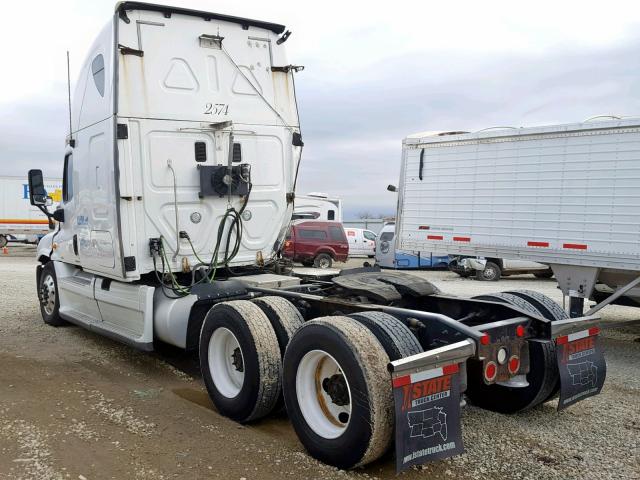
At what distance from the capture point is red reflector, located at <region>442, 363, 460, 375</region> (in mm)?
3533

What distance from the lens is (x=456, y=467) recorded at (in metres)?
3.87

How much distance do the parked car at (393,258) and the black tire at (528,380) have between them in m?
14.9

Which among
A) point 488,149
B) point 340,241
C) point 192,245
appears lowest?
point 340,241

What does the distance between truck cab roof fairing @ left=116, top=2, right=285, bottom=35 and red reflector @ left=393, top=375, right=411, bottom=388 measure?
4.61 metres

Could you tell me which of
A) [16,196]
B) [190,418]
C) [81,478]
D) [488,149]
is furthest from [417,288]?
[16,196]

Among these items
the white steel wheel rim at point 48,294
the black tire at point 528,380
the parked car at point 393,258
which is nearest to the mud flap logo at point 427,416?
the black tire at point 528,380

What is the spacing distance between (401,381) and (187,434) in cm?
194

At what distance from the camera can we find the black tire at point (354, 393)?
11.4ft

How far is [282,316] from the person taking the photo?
4.70 metres

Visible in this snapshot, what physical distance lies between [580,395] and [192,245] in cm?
405

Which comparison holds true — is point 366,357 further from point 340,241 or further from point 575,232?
point 340,241

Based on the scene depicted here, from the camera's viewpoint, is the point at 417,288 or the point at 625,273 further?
the point at 625,273

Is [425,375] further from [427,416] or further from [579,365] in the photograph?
[579,365]

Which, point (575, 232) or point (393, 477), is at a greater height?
point (575, 232)
